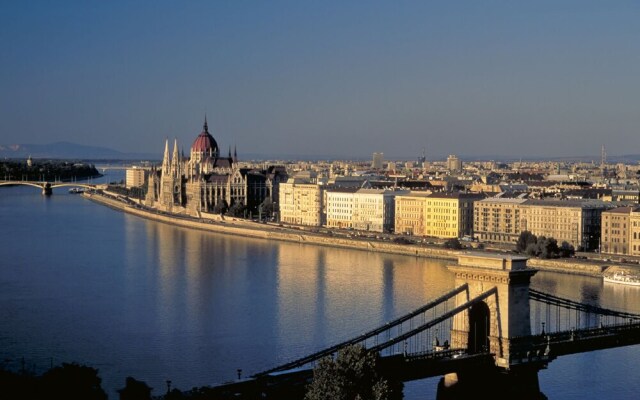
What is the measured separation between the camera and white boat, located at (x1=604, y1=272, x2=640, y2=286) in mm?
14555

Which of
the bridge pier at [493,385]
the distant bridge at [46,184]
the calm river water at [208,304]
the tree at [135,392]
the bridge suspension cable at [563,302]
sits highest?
the bridge suspension cable at [563,302]

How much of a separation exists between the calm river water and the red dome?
1547cm

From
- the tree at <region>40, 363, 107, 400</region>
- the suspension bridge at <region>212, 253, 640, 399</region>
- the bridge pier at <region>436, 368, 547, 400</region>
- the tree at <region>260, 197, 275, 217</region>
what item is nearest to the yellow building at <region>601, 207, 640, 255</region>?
the suspension bridge at <region>212, 253, 640, 399</region>

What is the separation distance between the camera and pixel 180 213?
102ft

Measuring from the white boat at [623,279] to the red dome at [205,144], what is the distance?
23244mm

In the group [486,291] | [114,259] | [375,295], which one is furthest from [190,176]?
[486,291]

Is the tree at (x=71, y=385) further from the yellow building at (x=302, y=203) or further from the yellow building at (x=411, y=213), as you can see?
the yellow building at (x=302, y=203)

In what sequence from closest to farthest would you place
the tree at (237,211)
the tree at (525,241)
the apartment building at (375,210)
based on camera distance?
the tree at (525,241)
the apartment building at (375,210)
the tree at (237,211)

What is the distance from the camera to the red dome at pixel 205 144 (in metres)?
37.0

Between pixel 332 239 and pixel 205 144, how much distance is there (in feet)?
54.1

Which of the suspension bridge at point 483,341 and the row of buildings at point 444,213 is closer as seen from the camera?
the suspension bridge at point 483,341

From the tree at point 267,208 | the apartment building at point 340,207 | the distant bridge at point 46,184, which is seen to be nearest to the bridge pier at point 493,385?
the apartment building at point 340,207

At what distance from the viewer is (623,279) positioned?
1472cm

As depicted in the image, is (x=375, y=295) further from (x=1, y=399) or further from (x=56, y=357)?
(x=1, y=399)
